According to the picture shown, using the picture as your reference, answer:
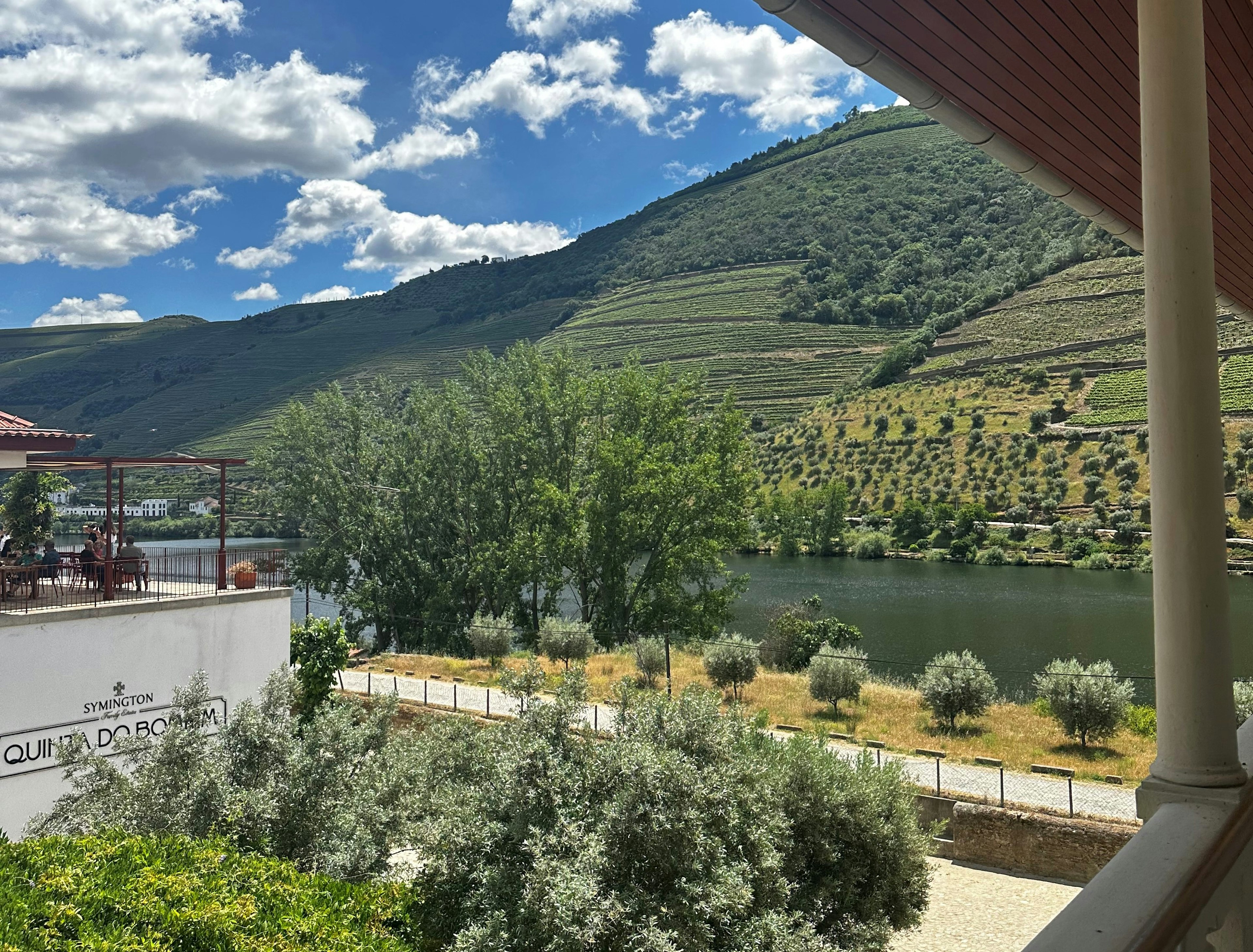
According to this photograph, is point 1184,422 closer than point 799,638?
Yes

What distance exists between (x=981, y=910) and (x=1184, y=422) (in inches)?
417

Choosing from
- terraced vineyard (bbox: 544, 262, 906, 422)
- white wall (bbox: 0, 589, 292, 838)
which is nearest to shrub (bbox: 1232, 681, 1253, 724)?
white wall (bbox: 0, 589, 292, 838)

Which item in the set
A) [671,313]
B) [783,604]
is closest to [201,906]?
[783,604]

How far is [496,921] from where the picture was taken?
627 centimetres

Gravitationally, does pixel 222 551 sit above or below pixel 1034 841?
above

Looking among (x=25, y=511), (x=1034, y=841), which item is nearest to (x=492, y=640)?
(x=25, y=511)

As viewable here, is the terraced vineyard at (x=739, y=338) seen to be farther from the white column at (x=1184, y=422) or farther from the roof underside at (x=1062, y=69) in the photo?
the white column at (x=1184, y=422)

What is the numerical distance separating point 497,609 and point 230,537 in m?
44.0

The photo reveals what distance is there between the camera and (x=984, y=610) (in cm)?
3266

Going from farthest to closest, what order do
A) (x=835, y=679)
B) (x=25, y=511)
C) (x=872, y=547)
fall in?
(x=872, y=547), (x=835, y=679), (x=25, y=511)

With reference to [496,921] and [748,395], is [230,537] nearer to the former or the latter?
[748,395]

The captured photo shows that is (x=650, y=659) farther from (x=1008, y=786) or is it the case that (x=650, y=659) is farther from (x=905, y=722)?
(x=1008, y=786)

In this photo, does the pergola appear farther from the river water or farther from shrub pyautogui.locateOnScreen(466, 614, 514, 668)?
shrub pyautogui.locateOnScreen(466, 614, 514, 668)

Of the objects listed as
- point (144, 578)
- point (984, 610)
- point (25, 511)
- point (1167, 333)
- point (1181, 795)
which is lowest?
point (984, 610)
